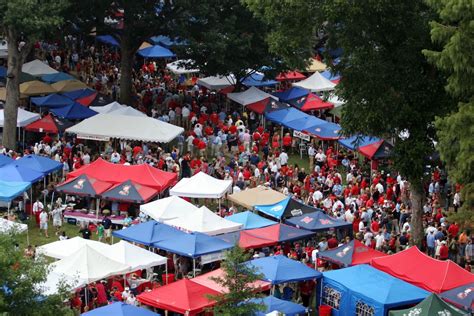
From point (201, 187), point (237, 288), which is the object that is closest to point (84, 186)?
point (201, 187)

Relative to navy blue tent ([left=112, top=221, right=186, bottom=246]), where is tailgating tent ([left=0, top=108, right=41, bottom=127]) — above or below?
below

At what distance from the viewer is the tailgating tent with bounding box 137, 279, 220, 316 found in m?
26.4

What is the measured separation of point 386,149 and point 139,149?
8.93m

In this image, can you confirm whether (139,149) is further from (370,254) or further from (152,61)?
(152,61)

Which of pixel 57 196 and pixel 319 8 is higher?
pixel 319 8

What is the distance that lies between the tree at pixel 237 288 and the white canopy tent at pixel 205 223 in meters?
7.32

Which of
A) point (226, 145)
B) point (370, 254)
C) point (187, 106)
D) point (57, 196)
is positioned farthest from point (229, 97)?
point (370, 254)

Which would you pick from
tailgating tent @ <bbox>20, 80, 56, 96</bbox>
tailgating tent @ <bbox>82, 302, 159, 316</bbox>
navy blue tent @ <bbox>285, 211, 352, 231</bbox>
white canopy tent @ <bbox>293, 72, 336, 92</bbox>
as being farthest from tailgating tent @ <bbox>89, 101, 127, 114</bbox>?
tailgating tent @ <bbox>82, 302, 159, 316</bbox>

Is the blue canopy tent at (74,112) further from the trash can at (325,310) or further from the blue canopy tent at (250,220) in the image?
the trash can at (325,310)

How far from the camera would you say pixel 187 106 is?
156 ft

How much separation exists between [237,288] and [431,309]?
4633 mm

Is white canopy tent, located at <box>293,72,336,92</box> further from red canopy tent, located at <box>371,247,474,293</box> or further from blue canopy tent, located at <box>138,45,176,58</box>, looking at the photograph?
red canopy tent, located at <box>371,247,474,293</box>

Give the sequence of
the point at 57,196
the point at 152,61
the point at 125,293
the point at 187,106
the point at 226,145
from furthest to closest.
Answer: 1. the point at 152,61
2. the point at 187,106
3. the point at 226,145
4. the point at 57,196
5. the point at 125,293

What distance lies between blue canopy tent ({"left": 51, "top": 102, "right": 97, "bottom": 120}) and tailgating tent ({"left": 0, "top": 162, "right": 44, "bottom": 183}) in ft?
25.5
